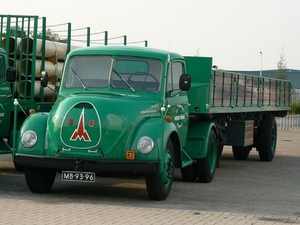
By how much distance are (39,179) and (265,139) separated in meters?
10.3

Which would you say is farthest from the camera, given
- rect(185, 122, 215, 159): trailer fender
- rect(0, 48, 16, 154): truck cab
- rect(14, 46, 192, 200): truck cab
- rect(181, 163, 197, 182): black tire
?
rect(181, 163, 197, 182): black tire

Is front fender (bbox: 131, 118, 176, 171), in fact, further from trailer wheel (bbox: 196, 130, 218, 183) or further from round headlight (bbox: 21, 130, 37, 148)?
trailer wheel (bbox: 196, 130, 218, 183)

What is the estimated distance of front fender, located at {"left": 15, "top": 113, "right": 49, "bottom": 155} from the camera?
43.6 feet

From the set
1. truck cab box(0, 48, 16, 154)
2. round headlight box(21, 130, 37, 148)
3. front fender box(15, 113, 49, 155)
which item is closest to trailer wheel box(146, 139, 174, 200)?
front fender box(15, 113, 49, 155)

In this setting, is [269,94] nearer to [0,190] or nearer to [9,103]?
[9,103]

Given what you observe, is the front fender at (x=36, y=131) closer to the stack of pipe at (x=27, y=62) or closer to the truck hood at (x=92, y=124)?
the truck hood at (x=92, y=124)

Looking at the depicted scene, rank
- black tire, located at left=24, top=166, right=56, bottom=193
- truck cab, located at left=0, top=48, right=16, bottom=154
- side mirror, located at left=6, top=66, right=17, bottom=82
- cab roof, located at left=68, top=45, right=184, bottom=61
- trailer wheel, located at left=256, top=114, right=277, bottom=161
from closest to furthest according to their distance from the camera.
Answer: black tire, located at left=24, top=166, right=56, bottom=193
cab roof, located at left=68, top=45, right=184, bottom=61
side mirror, located at left=6, top=66, right=17, bottom=82
truck cab, located at left=0, top=48, right=16, bottom=154
trailer wheel, located at left=256, top=114, right=277, bottom=161

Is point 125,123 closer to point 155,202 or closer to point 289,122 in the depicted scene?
point 155,202

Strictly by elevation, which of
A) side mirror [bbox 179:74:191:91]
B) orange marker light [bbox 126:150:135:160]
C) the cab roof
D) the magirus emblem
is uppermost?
the cab roof

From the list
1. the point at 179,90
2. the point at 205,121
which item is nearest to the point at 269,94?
the point at 205,121

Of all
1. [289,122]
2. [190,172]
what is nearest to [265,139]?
[190,172]

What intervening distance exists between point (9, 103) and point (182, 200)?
4.23 meters

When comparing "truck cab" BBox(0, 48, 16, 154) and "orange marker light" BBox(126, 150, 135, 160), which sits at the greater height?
"truck cab" BBox(0, 48, 16, 154)

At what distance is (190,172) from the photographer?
16.5 m
